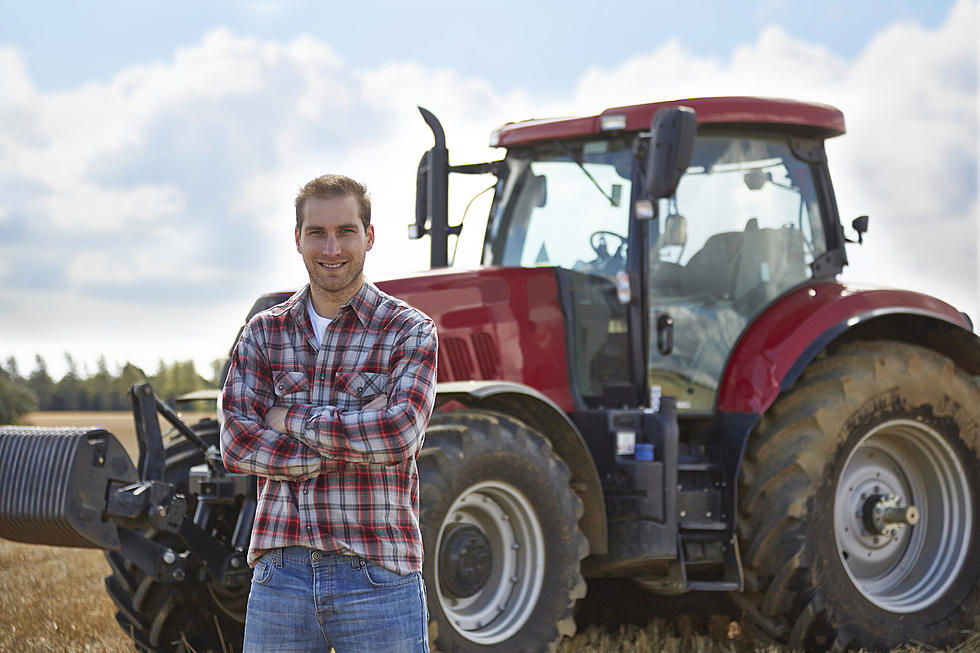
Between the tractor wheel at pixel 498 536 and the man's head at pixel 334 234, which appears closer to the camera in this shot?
the man's head at pixel 334 234

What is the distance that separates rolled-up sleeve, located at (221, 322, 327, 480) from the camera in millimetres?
2803

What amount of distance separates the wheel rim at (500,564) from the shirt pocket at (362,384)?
2.17 meters

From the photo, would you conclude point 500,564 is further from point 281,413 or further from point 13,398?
point 13,398

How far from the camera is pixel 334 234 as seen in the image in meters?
2.85

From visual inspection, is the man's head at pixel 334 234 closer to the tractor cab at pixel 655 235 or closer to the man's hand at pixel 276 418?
the man's hand at pixel 276 418

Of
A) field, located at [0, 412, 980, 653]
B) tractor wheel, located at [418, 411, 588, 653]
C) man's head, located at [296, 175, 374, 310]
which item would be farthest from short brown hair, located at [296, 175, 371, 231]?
field, located at [0, 412, 980, 653]

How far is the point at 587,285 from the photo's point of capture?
6.04 m

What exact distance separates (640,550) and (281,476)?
3012mm

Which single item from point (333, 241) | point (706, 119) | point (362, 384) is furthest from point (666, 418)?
point (333, 241)

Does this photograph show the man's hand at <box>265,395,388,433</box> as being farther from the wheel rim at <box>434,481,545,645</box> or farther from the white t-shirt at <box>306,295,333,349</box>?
the wheel rim at <box>434,481,545,645</box>

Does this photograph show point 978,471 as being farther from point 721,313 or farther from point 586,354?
point 586,354

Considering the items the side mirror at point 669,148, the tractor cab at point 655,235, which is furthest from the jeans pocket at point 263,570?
the tractor cab at point 655,235

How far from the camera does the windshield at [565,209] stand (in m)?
6.05

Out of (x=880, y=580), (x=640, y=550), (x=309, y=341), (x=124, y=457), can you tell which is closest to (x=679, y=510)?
(x=640, y=550)
